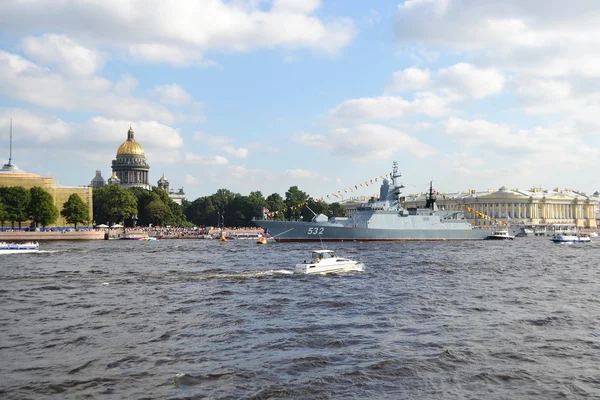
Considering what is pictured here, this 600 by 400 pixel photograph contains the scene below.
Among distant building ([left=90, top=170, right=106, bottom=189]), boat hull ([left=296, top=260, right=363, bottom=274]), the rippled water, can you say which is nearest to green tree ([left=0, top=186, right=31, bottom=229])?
Result: the rippled water

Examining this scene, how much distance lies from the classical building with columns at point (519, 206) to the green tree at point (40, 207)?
104293 mm

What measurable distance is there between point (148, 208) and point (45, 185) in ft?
72.7

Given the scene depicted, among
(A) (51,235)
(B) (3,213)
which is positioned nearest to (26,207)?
(B) (3,213)

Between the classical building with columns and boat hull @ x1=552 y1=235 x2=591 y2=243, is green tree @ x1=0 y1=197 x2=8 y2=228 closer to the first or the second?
boat hull @ x1=552 y1=235 x2=591 y2=243

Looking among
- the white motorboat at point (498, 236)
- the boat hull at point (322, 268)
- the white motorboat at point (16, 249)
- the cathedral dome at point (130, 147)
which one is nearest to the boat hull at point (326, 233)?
the white motorboat at point (498, 236)

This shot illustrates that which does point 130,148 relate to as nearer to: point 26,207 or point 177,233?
point 177,233

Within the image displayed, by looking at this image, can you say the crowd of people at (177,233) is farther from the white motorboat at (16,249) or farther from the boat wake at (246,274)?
the boat wake at (246,274)

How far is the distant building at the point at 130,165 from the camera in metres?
175

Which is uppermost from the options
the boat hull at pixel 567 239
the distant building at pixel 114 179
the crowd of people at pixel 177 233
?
the distant building at pixel 114 179

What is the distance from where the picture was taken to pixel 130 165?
174375 millimetres

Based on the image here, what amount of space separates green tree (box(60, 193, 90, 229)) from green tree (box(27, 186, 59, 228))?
613 cm

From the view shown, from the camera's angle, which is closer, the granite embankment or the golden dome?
the granite embankment

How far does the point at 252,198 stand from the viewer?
144250 millimetres

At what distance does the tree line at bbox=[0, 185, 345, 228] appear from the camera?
9712 cm
